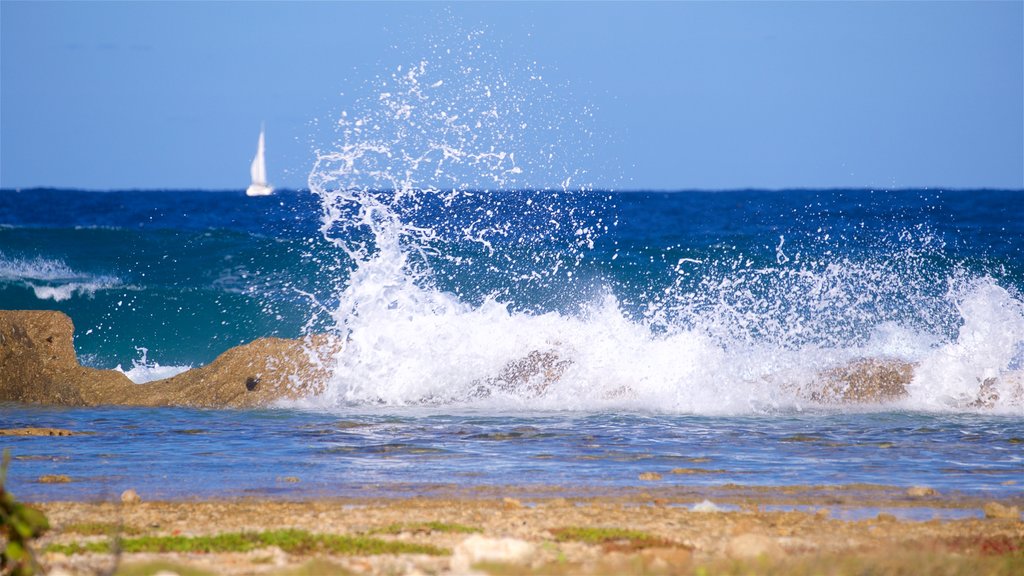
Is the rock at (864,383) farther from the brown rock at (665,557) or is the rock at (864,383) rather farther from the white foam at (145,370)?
the white foam at (145,370)

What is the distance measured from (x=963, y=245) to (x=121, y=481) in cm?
2179

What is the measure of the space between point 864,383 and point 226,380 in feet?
20.7

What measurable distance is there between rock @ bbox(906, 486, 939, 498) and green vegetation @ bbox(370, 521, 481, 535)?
2.68 meters

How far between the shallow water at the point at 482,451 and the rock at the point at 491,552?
5.55ft

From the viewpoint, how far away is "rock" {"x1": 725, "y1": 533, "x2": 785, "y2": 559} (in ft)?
15.7

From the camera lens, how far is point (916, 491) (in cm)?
648

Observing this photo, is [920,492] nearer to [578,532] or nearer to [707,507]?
[707,507]

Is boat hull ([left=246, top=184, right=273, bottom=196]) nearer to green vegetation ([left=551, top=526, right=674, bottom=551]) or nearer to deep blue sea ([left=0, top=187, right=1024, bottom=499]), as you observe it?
deep blue sea ([left=0, top=187, right=1024, bottom=499])

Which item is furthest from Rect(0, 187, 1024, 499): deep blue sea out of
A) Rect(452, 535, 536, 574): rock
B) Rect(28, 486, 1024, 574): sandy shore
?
Rect(452, 535, 536, 574): rock

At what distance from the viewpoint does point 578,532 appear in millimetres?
5309

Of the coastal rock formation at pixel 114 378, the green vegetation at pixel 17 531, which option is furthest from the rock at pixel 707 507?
the coastal rock formation at pixel 114 378

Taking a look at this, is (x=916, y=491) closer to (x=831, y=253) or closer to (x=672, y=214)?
(x=831, y=253)

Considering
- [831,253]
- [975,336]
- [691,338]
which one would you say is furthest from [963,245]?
[691,338]

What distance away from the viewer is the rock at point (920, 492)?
6.43 metres
